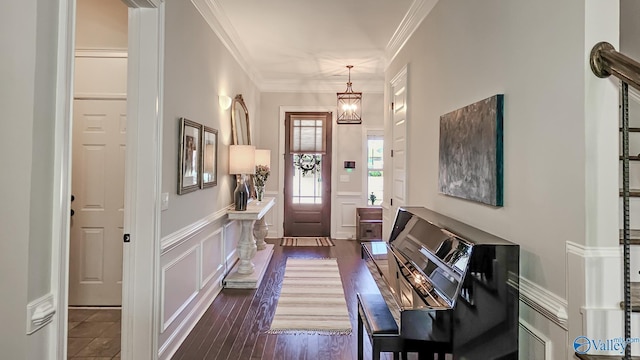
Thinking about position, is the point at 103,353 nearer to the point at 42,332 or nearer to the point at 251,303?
the point at 251,303

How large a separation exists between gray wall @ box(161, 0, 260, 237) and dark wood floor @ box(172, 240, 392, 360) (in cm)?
93

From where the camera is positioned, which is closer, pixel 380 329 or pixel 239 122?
pixel 380 329

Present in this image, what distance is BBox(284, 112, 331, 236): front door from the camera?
21.1ft

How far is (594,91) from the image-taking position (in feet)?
3.75

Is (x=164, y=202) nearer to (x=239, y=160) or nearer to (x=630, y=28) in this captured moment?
(x=239, y=160)

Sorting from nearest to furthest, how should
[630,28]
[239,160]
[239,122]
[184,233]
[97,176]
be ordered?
[630,28]
[184,233]
[97,176]
[239,160]
[239,122]

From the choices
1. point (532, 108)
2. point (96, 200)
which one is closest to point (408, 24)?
point (532, 108)

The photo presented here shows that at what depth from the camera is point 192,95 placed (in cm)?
283

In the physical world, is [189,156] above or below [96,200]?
above

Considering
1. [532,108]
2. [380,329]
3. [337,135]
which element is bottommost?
[380,329]

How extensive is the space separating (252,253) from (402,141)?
7.20 ft

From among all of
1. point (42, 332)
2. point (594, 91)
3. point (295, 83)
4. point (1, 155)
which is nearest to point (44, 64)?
point (1, 155)

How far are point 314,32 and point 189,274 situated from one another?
2.95m

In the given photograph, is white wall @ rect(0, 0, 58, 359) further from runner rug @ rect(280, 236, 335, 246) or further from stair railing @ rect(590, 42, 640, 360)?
runner rug @ rect(280, 236, 335, 246)
